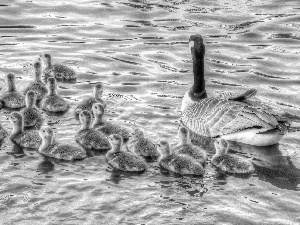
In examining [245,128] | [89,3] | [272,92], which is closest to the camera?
[245,128]

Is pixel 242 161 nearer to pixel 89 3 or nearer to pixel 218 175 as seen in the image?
pixel 218 175

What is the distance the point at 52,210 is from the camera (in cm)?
1243

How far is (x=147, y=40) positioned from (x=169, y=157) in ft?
25.5

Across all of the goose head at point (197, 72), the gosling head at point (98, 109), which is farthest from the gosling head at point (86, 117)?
the goose head at point (197, 72)

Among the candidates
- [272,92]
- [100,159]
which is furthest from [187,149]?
[272,92]

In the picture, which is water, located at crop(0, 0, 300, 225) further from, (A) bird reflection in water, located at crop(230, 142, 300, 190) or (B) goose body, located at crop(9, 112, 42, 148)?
(B) goose body, located at crop(9, 112, 42, 148)

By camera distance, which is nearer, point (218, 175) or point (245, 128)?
point (218, 175)

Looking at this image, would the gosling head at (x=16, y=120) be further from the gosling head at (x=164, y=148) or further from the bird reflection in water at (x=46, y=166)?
the gosling head at (x=164, y=148)

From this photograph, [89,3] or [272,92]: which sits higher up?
[89,3]

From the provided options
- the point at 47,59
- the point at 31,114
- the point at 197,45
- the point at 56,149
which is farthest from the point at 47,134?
A: the point at 47,59

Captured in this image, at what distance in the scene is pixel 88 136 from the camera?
14.8m

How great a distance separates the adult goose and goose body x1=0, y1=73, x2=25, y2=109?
3.23m

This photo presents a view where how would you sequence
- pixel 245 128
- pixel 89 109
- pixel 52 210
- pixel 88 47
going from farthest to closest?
pixel 88 47 → pixel 89 109 → pixel 245 128 → pixel 52 210

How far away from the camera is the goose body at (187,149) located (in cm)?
1425
